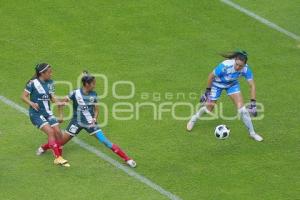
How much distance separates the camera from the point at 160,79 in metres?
17.9

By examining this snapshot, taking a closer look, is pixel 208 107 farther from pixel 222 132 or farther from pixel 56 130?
pixel 56 130

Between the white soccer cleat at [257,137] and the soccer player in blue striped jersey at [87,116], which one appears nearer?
the soccer player in blue striped jersey at [87,116]

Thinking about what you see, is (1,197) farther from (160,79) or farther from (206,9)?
(206,9)

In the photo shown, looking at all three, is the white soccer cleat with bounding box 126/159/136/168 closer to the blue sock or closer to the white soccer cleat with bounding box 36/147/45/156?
the blue sock

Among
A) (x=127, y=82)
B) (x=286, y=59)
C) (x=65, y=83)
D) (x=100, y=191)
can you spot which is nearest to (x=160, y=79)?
(x=127, y=82)

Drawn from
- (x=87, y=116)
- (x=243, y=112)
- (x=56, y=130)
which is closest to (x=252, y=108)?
(x=243, y=112)

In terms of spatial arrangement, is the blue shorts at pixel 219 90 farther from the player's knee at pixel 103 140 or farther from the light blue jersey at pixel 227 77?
the player's knee at pixel 103 140

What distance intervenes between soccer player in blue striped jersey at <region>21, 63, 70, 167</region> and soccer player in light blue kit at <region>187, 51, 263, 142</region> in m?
3.07

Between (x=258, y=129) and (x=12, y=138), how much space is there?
526 cm

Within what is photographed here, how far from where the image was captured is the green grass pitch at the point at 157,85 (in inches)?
534

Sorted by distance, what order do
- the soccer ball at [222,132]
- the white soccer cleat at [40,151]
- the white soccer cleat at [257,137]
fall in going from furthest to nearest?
the white soccer cleat at [257,137]
the soccer ball at [222,132]
the white soccer cleat at [40,151]

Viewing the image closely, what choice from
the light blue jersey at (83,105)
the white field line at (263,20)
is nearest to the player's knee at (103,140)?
the light blue jersey at (83,105)

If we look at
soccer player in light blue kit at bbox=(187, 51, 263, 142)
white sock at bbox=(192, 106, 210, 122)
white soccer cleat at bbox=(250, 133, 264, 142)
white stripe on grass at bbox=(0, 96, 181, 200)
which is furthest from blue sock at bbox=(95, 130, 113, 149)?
white soccer cleat at bbox=(250, 133, 264, 142)

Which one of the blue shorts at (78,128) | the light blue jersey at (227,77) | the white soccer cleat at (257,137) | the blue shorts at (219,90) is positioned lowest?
the blue shorts at (78,128)
